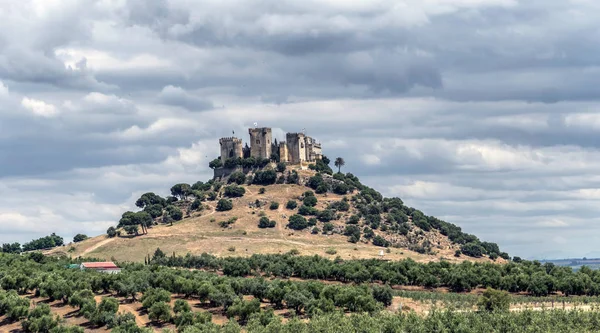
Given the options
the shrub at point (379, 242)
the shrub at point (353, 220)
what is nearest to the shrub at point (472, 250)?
the shrub at point (379, 242)

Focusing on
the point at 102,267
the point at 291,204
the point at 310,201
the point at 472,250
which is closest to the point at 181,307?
the point at 102,267

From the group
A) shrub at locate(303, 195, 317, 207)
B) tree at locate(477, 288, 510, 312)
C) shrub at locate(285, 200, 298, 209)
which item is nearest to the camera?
tree at locate(477, 288, 510, 312)

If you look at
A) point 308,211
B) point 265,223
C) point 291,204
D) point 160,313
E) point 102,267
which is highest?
point 291,204

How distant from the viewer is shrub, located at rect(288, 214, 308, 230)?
185 meters

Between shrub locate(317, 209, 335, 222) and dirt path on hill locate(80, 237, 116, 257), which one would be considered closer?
dirt path on hill locate(80, 237, 116, 257)

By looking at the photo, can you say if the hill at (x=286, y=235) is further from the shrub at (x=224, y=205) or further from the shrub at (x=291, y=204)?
the shrub at (x=224, y=205)

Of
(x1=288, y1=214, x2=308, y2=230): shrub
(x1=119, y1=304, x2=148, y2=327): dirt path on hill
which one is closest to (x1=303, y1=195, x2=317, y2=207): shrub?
(x1=288, y1=214, x2=308, y2=230): shrub

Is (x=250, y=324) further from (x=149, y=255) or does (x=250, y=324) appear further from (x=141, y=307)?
(x=149, y=255)

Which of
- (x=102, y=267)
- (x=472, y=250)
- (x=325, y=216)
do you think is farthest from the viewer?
(x=325, y=216)

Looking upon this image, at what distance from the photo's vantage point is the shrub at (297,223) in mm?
184750

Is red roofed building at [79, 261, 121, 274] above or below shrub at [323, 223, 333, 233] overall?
below

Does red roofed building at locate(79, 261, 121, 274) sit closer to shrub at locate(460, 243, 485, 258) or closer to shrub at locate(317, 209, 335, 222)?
shrub at locate(317, 209, 335, 222)

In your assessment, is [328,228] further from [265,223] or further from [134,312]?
[134,312]

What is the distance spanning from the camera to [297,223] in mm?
185000
